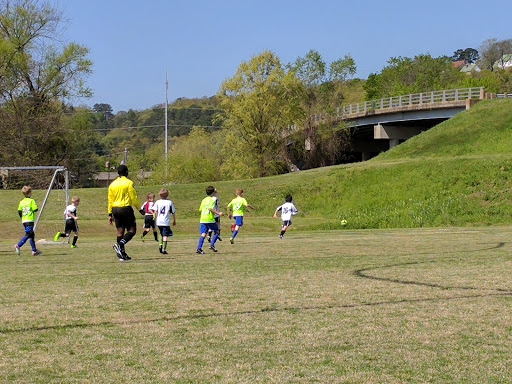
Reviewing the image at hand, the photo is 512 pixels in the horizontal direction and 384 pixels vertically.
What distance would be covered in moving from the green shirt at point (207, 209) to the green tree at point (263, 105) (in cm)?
4731

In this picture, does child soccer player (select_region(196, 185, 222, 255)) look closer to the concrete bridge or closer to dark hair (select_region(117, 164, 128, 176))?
dark hair (select_region(117, 164, 128, 176))

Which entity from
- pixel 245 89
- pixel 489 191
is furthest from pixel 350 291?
pixel 245 89

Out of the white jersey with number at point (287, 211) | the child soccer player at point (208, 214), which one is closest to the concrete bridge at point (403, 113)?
the white jersey with number at point (287, 211)

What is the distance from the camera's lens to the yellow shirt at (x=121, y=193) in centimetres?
1501

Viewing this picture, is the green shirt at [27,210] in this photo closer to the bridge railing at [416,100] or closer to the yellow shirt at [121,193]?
Result: the yellow shirt at [121,193]

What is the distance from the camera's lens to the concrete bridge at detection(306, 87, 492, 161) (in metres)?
65.1

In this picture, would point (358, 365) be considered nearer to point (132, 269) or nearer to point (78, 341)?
point (78, 341)

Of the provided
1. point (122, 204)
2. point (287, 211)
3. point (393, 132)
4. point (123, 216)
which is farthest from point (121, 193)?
point (393, 132)

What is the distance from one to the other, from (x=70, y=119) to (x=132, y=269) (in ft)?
184

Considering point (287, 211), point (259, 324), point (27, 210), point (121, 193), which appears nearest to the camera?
point (259, 324)

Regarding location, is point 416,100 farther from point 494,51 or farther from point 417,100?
point 494,51

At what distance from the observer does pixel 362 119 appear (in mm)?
71875

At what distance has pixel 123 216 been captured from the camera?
15.2 m

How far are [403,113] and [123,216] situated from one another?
2192 inches
